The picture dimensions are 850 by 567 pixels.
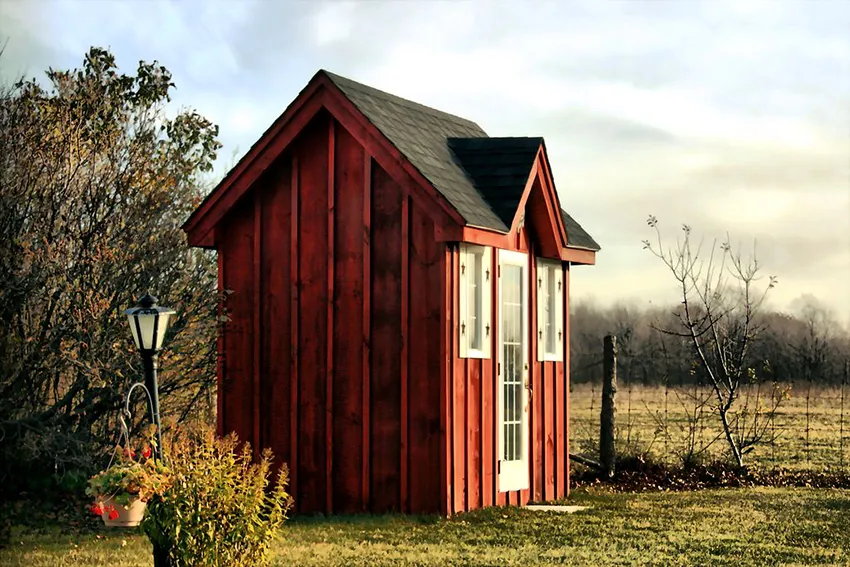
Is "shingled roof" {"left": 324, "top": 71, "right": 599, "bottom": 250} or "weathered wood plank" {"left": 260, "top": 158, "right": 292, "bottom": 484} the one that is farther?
"weathered wood plank" {"left": 260, "top": 158, "right": 292, "bottom": 484}

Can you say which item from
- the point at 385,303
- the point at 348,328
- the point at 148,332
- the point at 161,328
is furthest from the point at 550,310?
the point at 148,332

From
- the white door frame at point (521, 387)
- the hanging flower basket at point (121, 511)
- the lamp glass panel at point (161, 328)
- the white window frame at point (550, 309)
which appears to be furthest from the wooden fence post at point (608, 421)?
the hanging flower basket at point (121, 511)

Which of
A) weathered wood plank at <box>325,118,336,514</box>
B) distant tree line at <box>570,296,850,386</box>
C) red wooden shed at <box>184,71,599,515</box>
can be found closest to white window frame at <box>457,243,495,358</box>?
red wooden shed at <box>184,71,599,515</box>

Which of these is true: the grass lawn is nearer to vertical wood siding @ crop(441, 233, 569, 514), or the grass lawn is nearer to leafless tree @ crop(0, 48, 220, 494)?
vertical wood siding @ crop(441, 233, 569, 514)

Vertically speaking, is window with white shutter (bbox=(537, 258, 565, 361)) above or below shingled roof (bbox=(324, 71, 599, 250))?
below

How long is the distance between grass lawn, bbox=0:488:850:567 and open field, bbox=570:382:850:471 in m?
4.92

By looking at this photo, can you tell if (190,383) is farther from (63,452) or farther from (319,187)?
(319,187)

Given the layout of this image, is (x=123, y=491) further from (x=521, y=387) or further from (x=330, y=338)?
(x=521, y=387)

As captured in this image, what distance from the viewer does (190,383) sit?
17.5 m

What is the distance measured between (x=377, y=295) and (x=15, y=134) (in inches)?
247

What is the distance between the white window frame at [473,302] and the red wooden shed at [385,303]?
0.08ft

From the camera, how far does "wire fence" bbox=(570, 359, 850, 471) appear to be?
21000 mm

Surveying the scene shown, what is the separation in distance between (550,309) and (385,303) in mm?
3086

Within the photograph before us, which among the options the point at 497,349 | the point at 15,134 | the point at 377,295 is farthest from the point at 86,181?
the point at 497,349
